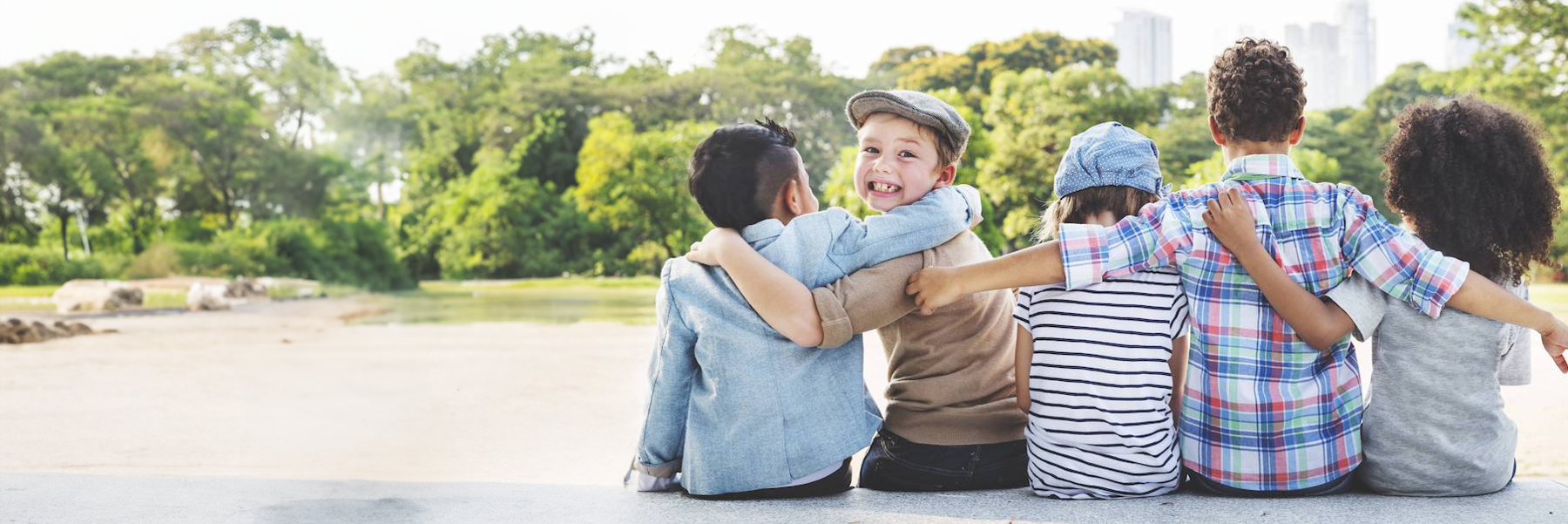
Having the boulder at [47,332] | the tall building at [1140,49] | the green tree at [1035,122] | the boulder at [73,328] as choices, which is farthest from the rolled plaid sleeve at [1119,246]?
the tall building at [1140,49]

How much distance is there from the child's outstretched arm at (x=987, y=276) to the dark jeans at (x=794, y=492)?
0.32 m

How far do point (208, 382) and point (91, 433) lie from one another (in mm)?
2462

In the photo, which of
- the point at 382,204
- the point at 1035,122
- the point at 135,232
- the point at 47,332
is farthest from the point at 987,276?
the point at 382,204

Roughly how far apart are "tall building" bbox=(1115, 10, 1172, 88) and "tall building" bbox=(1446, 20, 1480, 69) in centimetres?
565

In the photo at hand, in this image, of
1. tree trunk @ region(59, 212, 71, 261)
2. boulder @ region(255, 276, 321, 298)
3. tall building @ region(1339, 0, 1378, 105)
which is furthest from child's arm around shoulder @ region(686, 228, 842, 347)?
tall building @ region(1339, 0, 1378, 105)

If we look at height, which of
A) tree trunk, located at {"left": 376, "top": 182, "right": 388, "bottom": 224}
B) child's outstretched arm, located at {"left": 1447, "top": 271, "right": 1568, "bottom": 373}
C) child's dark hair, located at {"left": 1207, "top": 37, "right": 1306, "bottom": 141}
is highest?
tree trunk, located at {"left": 376, "top": 182, "right": 388, "bottom": 224}

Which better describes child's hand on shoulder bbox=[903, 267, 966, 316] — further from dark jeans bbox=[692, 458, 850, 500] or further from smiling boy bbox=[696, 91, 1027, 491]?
dark jeans bbox=[692, 458, 850, 500]

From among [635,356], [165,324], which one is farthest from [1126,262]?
[165,324]

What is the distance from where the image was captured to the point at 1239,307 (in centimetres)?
180

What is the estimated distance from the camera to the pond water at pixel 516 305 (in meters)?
Result: 14.7

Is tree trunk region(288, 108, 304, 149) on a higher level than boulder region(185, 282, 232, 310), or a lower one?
higher

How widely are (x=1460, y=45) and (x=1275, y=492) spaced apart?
2036 cm

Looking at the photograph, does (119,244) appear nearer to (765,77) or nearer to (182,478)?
(765,77)

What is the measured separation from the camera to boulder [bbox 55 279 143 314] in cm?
1372
